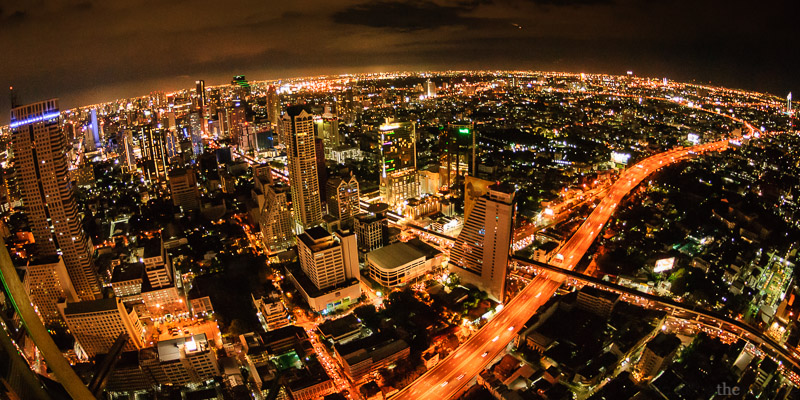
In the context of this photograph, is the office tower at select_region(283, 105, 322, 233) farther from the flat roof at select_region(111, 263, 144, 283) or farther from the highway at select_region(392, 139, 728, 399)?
the highway at select_region(392, 139, 728, 399)

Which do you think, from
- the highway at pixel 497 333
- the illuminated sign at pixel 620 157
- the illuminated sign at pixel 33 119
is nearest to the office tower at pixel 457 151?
the highway at pixel 497 333

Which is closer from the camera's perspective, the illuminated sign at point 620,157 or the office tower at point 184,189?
the office tower at point 184,189

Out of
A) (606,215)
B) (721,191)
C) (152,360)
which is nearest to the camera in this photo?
(152,360)

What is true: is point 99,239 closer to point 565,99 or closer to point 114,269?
point 114,269

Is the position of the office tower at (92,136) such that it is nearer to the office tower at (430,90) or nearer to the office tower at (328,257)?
the office tower at (328,257)

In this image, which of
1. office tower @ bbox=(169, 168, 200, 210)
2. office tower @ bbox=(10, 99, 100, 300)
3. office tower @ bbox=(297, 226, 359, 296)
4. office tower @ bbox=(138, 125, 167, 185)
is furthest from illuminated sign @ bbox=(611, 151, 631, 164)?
office tower @ bbox=(138, 125, 167, 185)

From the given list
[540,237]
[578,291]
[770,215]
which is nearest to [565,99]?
[770,215]
